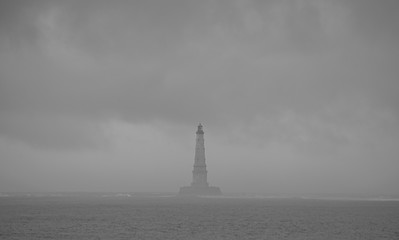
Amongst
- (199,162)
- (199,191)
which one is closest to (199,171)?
(199,162)

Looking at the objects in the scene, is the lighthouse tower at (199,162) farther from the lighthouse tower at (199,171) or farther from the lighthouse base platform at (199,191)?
the lighthouse base platform at (199,191)

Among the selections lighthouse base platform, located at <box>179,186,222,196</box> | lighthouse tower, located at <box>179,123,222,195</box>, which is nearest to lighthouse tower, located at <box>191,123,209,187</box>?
lighthouse tower, located at <box>179,123,222,195</box>

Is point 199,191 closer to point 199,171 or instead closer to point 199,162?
point 199,171

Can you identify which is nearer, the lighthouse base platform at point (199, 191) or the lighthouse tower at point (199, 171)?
the lighthouse tower at point (199, 171)

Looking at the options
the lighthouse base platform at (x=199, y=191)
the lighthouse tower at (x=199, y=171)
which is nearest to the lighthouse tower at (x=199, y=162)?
the lighthouse tower at (x=199, y=171)

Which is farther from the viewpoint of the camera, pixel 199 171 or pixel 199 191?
pixel 199 191

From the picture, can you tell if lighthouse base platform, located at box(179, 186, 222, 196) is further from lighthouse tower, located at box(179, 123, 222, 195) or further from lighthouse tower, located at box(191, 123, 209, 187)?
lighthouse tower, located at box(191, 123, 209, 187)

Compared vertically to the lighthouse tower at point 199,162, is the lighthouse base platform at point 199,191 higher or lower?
lower

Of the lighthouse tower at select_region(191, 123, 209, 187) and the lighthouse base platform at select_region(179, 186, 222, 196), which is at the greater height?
the lighthouse tower at select_region(191, 123, 209, 187)

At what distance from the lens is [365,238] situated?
2452 inches

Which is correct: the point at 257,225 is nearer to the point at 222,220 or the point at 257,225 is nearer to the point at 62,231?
the point at 222,220

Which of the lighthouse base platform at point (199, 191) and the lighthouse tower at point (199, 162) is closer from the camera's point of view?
the lighthouse tower at point (199, 162)

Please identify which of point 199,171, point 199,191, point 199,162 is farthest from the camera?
point 199,191

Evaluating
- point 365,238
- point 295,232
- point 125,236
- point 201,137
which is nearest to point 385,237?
point 365,238
